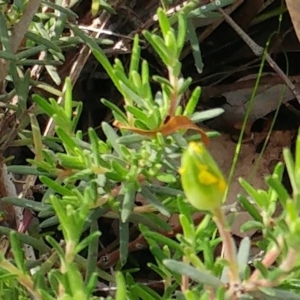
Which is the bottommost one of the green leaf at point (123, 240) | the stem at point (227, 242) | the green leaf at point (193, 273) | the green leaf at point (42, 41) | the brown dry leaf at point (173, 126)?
the green leaf at point (123, 240)

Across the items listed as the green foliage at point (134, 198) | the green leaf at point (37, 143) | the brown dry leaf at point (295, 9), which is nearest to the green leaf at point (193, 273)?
the green foliage at point (134, 198)

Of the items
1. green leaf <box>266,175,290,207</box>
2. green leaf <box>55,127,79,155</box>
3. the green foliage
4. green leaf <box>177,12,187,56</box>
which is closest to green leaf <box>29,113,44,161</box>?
the green foliage

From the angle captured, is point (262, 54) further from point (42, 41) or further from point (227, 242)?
point (227, 242)

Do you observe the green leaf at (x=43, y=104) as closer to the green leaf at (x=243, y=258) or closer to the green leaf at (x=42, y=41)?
the green leaf at (x=42, y=41)

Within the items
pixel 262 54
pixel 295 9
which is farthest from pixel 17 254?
pixel 262 54

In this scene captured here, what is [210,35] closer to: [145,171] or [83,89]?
[83,89]

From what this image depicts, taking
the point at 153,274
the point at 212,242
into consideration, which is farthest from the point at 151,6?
the point at 212,242

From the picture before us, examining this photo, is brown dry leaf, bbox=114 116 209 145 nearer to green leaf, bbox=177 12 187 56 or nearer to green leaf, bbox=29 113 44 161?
green leaf, bbox=177 12 187 56

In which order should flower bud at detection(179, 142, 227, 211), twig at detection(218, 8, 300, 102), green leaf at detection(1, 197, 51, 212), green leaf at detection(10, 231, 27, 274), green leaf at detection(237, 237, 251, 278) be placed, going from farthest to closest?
twig at detection(218, 8, 300, 102) < green leaf at detection(1, 197, 51, 212) < green leaf at detection(10, 231, 27, 274) < green leaf at detection(237, 237, 251, 278) < flower bud at detection(179, 142, 227, 211)
